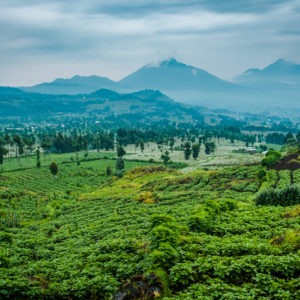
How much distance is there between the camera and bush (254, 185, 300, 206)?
38.3 metres

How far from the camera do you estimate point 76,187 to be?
91.3 metres

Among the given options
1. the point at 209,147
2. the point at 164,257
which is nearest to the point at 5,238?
the point at 164,257

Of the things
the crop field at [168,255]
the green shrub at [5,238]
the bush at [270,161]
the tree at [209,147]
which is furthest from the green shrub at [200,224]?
the tree at [209,147]

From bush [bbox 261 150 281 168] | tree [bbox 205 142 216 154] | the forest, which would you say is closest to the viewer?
the forest

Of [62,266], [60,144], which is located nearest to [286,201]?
[62,266]

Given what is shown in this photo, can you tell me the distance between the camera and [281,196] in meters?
39.3

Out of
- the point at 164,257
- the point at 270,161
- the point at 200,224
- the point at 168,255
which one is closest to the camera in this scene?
the point at 164,257

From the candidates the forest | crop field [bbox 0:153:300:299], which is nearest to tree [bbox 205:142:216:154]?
the forest

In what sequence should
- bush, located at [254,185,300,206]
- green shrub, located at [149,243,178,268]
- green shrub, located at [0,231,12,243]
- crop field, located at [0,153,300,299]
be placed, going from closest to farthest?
crop field, located at [0,153,300,299]
green shrub, located at [149,243,178,268]
green shrub, located at [0,231,12,243]
bush, located at [254,185,300,206]

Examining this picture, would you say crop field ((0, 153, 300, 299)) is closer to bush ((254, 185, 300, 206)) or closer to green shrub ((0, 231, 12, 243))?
green shrub ((0, 231, 12, 243))

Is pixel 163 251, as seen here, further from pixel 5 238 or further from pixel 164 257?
pixel 5 238

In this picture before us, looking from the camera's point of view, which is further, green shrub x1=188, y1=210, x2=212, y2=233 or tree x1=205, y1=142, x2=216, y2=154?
tree x1=205, y1=142, x2=216, y2=154

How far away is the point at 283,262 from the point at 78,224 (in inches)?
1303

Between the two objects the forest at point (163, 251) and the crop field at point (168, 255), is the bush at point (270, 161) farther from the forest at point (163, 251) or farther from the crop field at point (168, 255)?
the crop field at point (168, 255)
